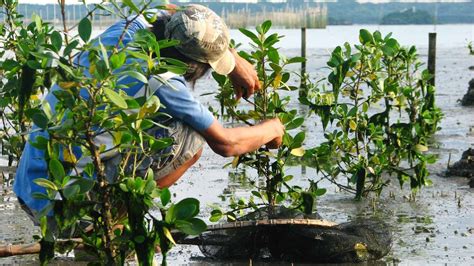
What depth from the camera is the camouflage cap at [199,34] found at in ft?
15.8

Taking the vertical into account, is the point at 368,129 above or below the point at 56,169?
below

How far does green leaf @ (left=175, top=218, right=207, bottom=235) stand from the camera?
3789 mm

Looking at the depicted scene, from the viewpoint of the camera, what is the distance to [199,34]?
4.81m

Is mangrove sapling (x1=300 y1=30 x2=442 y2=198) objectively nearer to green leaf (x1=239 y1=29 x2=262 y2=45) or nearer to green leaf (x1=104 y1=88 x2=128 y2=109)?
green leaf (x1=239 y1=29 x2=262 y2=45)

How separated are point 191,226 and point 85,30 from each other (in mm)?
819

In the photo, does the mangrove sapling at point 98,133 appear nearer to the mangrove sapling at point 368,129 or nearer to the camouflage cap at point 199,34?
the camouflage cap at point 199,34

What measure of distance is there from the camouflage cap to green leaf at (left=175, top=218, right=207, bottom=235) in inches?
49.3

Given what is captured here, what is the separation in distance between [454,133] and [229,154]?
771 cm

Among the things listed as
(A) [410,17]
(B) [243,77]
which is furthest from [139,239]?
(A) [410,17]

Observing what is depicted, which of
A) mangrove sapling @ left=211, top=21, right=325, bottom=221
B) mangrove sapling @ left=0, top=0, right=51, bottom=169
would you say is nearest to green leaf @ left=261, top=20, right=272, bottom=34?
mangrove sapling @ left=211, top=21, right=325, bottom=221

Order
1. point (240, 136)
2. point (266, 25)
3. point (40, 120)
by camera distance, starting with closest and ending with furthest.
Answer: point (40, 120) < point (240, 136) < point (266, 25)

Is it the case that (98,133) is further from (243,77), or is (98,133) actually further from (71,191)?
(243,77)

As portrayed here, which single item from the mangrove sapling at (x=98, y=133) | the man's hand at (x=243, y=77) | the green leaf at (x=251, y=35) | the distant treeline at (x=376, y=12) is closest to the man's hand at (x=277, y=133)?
the man's hand at (x=243, y=77)

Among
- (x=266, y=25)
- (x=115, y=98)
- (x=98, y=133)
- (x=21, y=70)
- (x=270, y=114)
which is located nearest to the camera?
(x=115, y=98)
